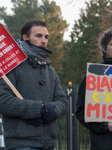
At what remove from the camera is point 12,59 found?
2459 mm

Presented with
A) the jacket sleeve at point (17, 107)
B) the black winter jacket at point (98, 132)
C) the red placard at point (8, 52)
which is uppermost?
the red placard at point (8, 52)

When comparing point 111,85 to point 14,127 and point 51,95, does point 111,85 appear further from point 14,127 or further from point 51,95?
point 14,127

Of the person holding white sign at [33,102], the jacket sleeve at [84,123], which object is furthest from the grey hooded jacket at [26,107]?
the jacket sleeve at [84,123]

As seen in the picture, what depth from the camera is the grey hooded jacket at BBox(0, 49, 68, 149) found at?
2252 millimetres

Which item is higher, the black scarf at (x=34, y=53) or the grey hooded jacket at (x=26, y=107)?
the black scarf at (x=34, y=53)

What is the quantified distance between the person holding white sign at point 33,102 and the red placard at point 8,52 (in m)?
0.06

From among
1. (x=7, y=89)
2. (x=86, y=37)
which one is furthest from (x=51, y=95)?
(x=86, y=37)

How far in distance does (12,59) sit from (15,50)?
0.29ft

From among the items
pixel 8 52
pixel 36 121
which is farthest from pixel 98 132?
pixel 8 52

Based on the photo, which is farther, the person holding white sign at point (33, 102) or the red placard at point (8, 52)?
the red placard at point (8, 52)

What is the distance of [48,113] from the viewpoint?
89.4 inches

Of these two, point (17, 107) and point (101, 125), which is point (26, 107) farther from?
point (101, 125)

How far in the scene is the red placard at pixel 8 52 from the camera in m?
2.44

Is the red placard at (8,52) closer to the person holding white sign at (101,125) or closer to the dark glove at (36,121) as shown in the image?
the dark glove at (36,121)
